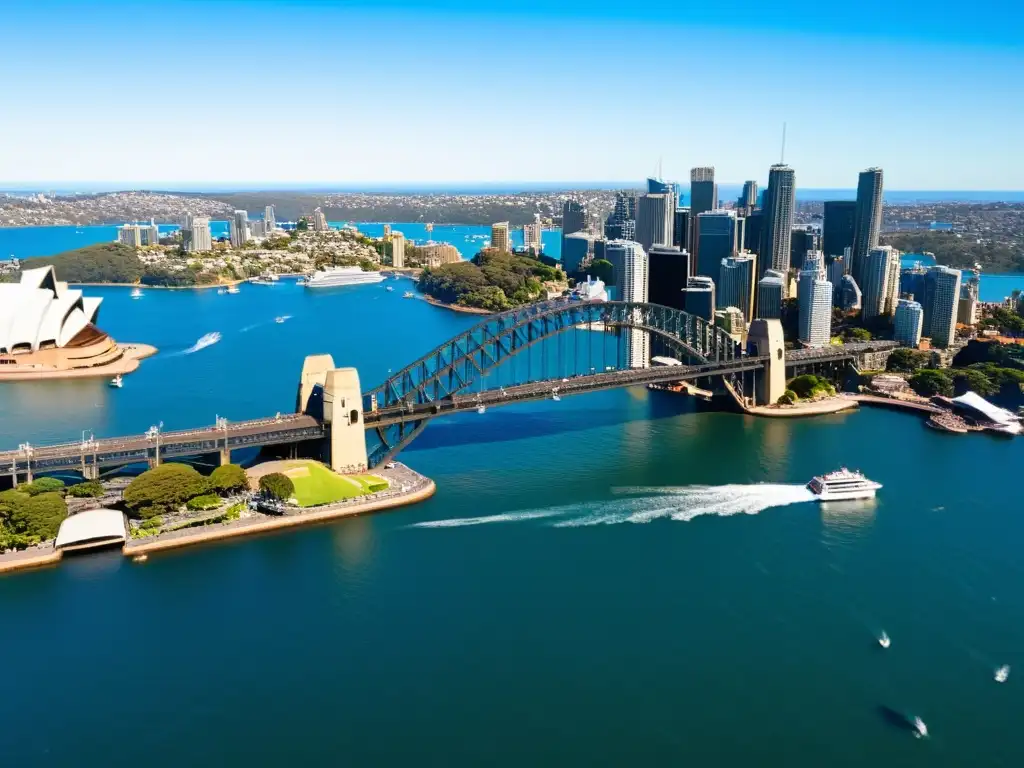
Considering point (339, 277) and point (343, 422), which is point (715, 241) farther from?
point (343, 422)

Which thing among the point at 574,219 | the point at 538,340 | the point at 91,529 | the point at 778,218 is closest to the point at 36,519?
the point at 91,529

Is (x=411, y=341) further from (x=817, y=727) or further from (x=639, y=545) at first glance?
(x=817, y=727)

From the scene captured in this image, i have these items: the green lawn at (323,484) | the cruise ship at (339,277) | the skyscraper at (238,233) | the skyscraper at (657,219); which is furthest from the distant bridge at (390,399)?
the skyscraper at (238,233)

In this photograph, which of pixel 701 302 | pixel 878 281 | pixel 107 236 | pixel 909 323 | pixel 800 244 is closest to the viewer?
pixel 909 323

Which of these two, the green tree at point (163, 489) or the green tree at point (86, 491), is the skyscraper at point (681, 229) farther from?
the green tree at point (86, 491)

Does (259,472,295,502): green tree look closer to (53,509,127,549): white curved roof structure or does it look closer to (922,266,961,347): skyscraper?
(53,509,127,549): white curved roof structure

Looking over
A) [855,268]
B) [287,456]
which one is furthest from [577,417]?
[855,268]

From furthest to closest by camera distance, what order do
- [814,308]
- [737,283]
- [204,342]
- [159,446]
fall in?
[737,283] < [204,342] < [814,308] < [159,446]
